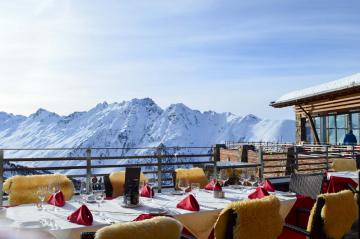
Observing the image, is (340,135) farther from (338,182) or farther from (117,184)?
(117,184)

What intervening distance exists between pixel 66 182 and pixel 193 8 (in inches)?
220

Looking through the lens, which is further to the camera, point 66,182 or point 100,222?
point 66,182

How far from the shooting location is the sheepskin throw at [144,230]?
188cm

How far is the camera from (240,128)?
16950 centimetres

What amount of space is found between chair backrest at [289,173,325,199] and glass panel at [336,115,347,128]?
1352 cm

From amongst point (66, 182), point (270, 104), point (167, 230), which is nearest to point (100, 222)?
point (167, 230)

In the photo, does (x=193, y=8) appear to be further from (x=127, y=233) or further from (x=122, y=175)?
(x=127, y=233)

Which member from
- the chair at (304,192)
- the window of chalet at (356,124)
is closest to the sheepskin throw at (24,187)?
the chair at (304,192)

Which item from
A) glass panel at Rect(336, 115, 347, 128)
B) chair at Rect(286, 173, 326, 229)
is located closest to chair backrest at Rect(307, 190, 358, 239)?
chair at Rect(286, 173, 326, 229)

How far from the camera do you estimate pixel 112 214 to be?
3.18 metres

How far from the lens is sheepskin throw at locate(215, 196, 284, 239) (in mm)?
2646

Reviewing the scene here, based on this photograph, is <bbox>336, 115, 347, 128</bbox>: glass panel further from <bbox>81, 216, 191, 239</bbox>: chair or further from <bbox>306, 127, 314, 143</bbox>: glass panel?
<bbox>81, 216, 191, 239</bbox>: chair

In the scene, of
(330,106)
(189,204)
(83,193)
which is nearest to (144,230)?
(189,204)

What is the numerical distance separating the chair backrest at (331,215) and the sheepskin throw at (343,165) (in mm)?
4614
